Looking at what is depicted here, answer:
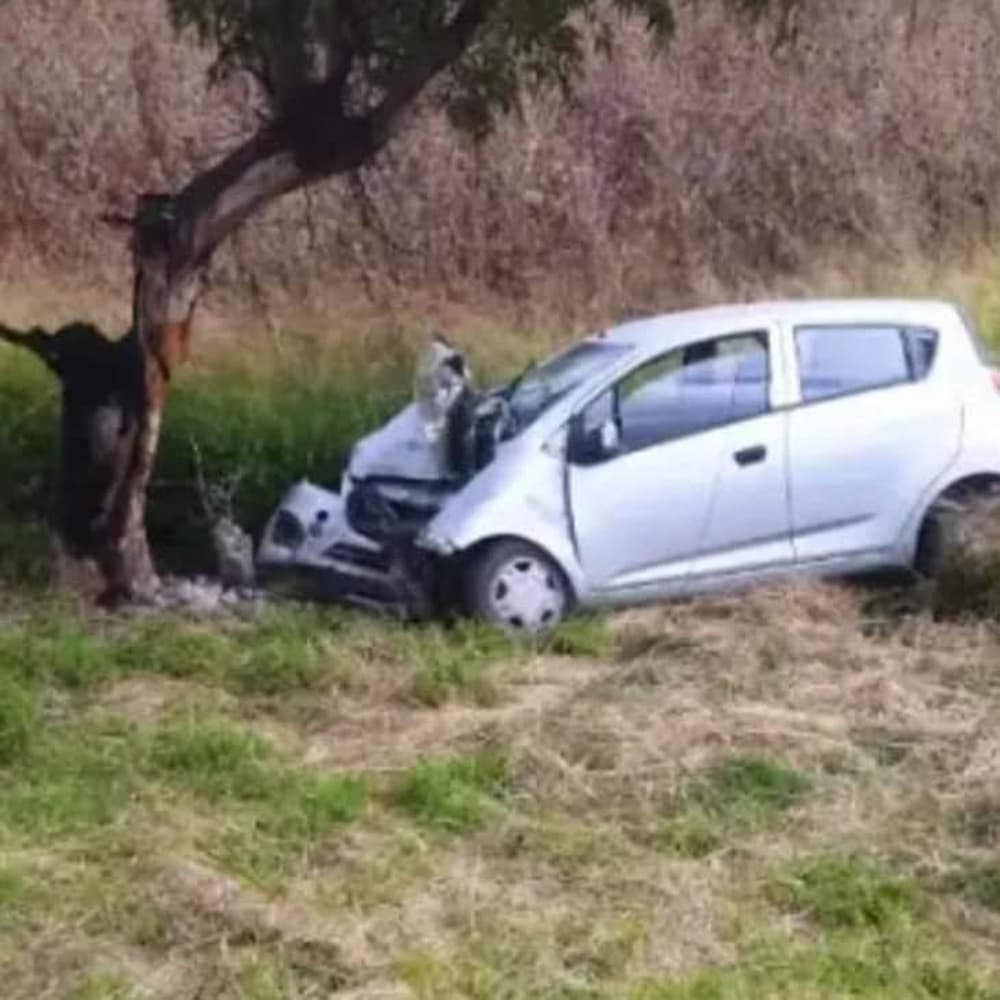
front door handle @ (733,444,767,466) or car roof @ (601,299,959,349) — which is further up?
car roof @ (601,299,959,349)

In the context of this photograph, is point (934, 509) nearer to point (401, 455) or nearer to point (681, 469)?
point (681, 469)

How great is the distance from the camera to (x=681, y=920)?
23.6 ft

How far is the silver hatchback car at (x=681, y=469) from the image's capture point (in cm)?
1131

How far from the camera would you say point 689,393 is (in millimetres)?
11648

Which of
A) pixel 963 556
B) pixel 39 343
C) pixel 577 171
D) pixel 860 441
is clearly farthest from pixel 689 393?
pixel 577 171

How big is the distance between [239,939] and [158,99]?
12.7 meters

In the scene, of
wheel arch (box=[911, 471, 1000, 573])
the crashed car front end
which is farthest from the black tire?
the crashed car front end

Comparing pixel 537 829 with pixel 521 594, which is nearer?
pixel 537 829

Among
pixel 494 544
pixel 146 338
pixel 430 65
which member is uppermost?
pixel 430 65

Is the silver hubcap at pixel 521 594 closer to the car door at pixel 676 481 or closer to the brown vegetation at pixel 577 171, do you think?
the car door at pixel 676 481

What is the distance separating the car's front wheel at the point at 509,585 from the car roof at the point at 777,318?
48.8 inches

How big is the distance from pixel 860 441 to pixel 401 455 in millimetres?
2243

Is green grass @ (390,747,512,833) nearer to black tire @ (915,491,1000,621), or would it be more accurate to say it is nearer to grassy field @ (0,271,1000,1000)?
grassy field @ (0,271,1000,1000)

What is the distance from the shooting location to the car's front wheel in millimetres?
11211
